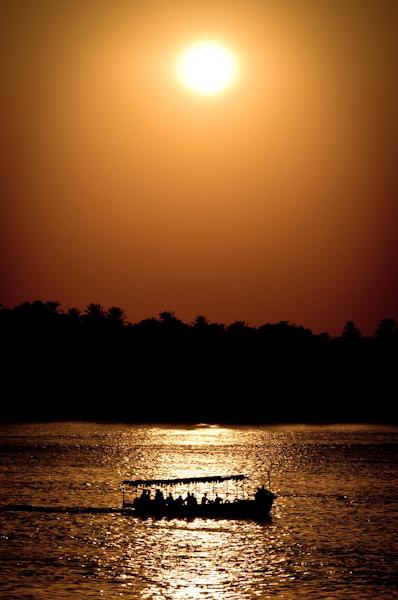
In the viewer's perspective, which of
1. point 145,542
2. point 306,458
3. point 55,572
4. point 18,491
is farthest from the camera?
point 306,458

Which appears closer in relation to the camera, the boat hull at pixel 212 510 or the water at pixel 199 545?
the water at pixel 199 545

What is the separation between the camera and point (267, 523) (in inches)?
3519

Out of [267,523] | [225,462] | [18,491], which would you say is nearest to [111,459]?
[225,462]

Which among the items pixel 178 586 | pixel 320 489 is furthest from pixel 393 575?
pixel 320 489

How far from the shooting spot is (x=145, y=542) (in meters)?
79.8

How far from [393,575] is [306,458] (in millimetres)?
95684

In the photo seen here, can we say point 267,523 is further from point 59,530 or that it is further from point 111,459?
point 111,459

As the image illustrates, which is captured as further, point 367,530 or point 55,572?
point 367,530

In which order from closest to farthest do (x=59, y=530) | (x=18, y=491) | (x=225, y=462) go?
(x=59, y=530)
(x=18, y=491)
(x=225, y=462)

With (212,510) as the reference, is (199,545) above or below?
below

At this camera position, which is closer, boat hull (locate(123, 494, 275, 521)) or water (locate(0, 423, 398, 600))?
water (locate(0, 423, 398, 600))

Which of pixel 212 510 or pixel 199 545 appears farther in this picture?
pixel 212 510

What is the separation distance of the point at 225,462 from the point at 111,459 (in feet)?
62.6

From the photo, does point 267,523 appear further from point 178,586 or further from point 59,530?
point 178,586
